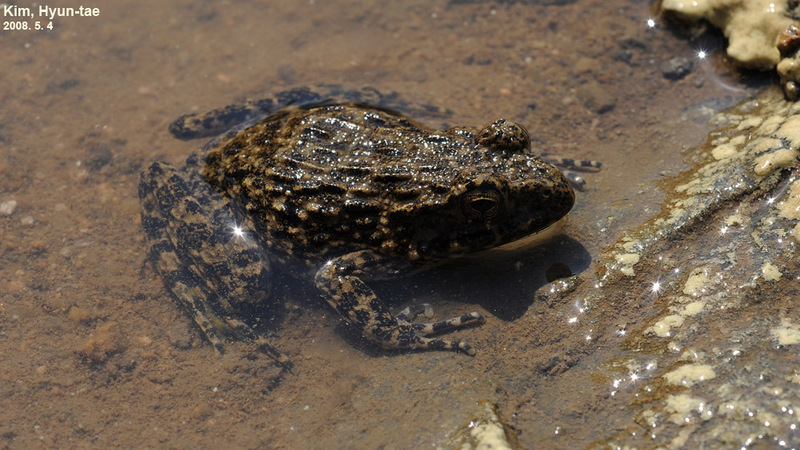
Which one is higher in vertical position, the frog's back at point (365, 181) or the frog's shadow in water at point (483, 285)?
the frog's back at point (365, 181)

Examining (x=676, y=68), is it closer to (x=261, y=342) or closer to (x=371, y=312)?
(x=371, y=312)

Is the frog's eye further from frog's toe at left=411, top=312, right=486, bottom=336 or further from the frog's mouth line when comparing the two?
frog's toe at left=411, top=312, right=486, bottom=336

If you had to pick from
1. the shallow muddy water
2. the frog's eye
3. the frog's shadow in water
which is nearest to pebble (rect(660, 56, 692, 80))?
the shallow muddy water

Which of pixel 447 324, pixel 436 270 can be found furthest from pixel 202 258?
pixel 447 324

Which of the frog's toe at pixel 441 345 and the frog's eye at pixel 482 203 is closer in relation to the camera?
the frog's eye at pixel 482 203

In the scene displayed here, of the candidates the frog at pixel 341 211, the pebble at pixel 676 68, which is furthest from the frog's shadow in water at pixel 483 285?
the pebble at pixel 676 68

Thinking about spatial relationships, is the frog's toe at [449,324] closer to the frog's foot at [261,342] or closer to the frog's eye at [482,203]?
the frog's eye at [482,203]

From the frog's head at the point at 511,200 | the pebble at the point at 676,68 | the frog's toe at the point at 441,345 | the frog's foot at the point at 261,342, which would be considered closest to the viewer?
the frog's head at the point at 511,200
